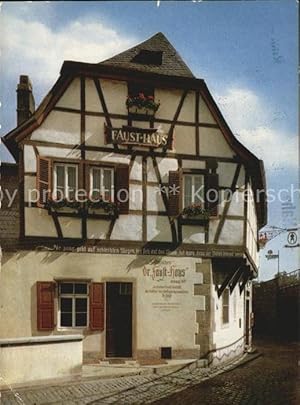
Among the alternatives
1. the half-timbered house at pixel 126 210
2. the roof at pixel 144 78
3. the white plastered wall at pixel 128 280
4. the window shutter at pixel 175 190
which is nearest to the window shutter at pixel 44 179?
the half-timbered house at pixel 126 210

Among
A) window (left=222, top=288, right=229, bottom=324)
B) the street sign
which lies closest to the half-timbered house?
window (left=222, top=288, right=229, bottom=324)

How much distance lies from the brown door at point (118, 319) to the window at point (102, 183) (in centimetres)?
181

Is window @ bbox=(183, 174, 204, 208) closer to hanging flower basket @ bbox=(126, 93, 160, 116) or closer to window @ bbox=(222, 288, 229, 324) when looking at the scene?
hanging flower basket @ bbox=(126, 93, 160, 116)

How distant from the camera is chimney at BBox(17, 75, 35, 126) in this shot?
574cm

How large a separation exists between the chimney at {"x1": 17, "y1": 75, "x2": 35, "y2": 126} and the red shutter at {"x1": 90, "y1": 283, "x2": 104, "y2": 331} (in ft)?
11.4

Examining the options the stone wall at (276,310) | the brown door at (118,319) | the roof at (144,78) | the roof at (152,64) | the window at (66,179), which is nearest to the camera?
the roof at (144,78)

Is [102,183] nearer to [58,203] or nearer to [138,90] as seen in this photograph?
[58,203]

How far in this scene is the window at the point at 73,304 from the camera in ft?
24.7

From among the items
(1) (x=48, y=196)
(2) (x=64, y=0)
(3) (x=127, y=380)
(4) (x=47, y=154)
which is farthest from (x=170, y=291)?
(2) (x=64, y=0)

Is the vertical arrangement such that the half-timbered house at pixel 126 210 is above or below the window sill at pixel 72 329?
above

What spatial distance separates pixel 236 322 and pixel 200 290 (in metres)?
2.20

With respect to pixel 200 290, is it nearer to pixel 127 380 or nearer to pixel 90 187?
pixel 127 380

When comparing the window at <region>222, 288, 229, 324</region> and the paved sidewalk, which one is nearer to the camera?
the paved sidewalk

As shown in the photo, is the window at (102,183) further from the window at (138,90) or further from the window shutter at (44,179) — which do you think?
the window at (138,90)
